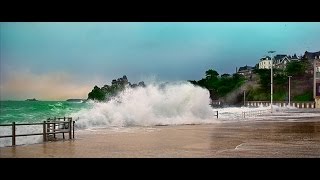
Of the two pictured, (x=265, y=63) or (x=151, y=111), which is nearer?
(x=265, y=63)

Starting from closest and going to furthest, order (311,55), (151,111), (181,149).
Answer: (181,149)
(311,55)
(151,111)

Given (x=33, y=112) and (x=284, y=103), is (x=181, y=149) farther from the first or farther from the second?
(x=33, y=112)

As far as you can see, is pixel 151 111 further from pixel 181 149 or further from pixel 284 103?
pixel 181 149

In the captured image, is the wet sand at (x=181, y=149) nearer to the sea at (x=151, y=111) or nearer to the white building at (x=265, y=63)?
the white building at (x=265, y=63)

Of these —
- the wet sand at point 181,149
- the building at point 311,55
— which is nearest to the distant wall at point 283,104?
the wet sand at point 181,149

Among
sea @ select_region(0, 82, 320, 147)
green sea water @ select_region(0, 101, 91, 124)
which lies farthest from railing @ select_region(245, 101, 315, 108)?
green sea water @ select_region(0, 101, 91, 124)

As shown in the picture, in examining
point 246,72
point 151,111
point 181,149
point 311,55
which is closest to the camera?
point 181,149

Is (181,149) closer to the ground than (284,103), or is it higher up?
closer to the ground

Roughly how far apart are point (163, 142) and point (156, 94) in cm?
769

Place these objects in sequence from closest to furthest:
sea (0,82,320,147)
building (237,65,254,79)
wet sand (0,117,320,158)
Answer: wet sand (0,117,320,158) → building (237,65,254,79) → sea (0,82,320,147)

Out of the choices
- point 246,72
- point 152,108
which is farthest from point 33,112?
point 246,72

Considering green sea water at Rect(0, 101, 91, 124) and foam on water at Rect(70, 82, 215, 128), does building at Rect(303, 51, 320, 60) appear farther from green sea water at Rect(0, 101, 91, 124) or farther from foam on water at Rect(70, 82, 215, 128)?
green sea water at Rect(0, 101, 91, 124)
